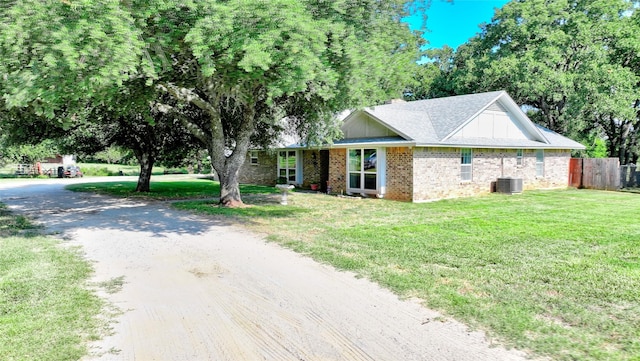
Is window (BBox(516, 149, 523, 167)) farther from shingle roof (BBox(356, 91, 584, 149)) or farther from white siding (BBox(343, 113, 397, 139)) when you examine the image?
white siding (BBox(343, 113, 397, 139))

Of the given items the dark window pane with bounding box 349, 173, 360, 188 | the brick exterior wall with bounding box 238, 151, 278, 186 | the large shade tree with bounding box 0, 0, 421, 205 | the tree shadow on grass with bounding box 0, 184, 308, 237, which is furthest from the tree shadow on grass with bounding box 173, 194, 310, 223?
the brick exterior wall with bounding box 238, 151, 278, 186

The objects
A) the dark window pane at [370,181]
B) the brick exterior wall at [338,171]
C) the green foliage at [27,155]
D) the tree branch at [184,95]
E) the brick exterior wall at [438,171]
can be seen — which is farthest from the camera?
the green foliage at [27,155]

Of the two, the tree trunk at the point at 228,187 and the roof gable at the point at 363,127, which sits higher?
the roof gable at the point at 363,127

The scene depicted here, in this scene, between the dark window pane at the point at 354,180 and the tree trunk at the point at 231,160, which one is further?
the dark window pane at the point at 354,180

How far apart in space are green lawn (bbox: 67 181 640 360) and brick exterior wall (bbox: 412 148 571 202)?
2366 millimetres

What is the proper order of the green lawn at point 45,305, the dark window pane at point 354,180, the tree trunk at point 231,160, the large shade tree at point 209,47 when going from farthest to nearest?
the dark window pane at point 354,180 < the tree trunk at point 231,160 < the large shade tree at point 209,47 < the green lawn at point 45,305

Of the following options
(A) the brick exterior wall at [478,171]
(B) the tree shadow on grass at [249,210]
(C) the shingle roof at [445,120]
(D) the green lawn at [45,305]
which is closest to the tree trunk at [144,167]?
(B) the tree shadow on grass at [249,210]

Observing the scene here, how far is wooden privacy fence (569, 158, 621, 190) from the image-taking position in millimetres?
21891

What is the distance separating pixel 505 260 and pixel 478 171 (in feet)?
40.1

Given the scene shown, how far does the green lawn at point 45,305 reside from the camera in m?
3.73

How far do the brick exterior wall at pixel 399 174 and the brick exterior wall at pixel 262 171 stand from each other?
8976 millimetres

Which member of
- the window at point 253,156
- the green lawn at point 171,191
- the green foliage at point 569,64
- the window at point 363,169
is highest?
the green foliage at point 569,64

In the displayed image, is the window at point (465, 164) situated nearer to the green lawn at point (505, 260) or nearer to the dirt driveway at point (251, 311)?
the green lawn at point (505, 260)

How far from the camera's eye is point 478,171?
18266mm
